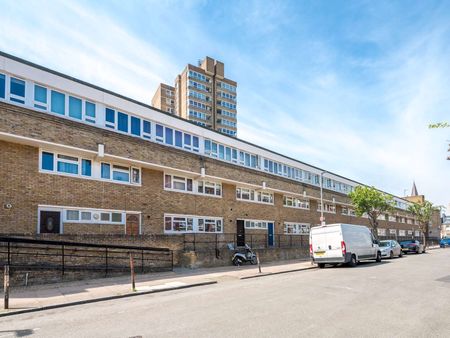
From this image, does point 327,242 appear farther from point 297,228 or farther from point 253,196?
point 297,228

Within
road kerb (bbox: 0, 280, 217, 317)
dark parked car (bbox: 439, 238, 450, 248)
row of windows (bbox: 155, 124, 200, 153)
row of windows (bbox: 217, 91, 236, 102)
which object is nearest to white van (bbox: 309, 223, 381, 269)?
road kerb (bbox: 0, 280, 217, 317)

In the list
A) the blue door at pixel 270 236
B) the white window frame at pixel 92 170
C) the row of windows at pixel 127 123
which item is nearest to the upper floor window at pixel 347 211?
the blue door at pixel 270 236

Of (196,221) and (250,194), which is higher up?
(250,194)

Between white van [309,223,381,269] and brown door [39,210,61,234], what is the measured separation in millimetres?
12643

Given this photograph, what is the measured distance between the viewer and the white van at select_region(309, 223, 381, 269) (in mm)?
19375

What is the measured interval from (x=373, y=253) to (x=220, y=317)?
57.3 ft

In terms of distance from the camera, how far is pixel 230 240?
2484 centimetres

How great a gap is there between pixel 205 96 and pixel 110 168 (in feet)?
221

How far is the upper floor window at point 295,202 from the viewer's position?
33.2 m

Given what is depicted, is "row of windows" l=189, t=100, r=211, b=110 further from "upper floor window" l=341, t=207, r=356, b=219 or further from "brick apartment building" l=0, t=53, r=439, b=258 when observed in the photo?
"brick apartment building" l=0, t=53, r=439, b=258

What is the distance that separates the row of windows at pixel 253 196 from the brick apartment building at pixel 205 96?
2013 inches

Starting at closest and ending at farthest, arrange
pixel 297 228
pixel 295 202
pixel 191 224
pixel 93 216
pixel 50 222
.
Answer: pixel 50 222, pixel 93 216, pixel 191 224, pixel 297 228, pixel 295 202

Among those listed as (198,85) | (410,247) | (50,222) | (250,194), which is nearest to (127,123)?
(50,222)

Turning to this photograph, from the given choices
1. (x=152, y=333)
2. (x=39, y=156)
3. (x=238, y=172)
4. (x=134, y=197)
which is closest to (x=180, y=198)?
(x=134, y=197)
